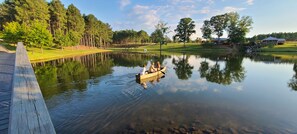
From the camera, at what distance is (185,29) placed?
285 feet

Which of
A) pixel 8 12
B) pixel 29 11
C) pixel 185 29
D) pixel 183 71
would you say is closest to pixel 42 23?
pixel 29 11

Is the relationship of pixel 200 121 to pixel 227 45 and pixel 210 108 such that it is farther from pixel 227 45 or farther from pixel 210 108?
pixel 227 45

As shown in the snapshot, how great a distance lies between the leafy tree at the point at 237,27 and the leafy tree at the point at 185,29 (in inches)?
732

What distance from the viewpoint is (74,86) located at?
51.8 ft

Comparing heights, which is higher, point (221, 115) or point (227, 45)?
point (227, 45)

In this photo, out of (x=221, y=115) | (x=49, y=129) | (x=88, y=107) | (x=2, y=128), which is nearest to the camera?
(x=49, y=129)

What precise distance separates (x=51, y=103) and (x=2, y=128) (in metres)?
6.18

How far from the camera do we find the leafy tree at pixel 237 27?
68750 mm

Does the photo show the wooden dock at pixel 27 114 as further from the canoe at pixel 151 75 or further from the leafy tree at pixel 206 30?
the leafy tree at pixel 206 30

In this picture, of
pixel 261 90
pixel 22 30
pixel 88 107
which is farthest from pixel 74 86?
A: pixel 22 30

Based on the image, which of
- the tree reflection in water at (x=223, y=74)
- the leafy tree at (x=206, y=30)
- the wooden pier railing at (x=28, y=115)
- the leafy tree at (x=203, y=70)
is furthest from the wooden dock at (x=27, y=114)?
the leafy tree at (x=206, y=30)

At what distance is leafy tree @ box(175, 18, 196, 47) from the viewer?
283 ft

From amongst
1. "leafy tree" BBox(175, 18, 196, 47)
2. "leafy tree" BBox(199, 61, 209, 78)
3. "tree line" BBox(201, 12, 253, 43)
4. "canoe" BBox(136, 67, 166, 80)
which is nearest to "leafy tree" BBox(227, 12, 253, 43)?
"tree line" BBox(201, 12, 253, 43)

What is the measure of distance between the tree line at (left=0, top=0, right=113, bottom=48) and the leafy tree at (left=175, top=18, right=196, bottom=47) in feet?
146
